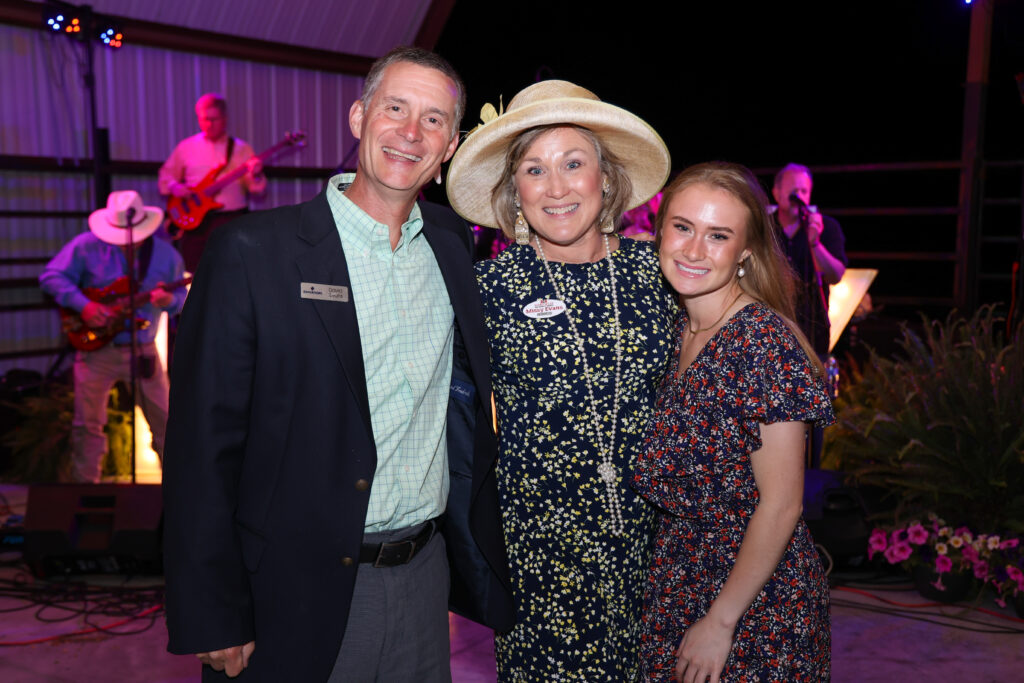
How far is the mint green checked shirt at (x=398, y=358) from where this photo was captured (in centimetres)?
185

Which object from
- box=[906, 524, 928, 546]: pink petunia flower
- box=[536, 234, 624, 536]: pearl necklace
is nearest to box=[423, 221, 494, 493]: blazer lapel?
box=[536, 234, 624, 536]: pearl necklace

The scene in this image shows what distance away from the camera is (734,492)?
197cm

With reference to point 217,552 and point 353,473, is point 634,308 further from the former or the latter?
point 217,552

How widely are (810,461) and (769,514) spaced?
12.0 feet

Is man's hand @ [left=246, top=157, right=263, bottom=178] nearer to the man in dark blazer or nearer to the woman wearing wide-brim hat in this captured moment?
the woman wearing wide-brim hat

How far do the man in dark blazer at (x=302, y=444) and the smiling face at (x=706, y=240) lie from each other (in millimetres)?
536

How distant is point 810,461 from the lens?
5.30 metres

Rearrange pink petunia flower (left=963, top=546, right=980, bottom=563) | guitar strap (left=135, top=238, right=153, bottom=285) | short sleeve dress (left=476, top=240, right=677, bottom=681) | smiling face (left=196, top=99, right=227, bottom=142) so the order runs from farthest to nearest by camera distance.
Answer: smiling face (left=196, top=99, right=227, bottom=142), guitar strap (left=135, top=238, right=153, bottom=285), pink petunia flower (left=963, top=546, right=980, bottom=563), short sleeve dress (left=476, top=240, right=677, bottom=681)

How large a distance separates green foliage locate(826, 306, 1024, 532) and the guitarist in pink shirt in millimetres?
5602

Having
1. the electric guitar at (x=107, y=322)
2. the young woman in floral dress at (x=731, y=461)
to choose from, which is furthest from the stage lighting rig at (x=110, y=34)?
the young woman in floral dress at (x=731, y=461)

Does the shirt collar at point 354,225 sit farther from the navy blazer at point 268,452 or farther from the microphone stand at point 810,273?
the microphone stand at point 810,273

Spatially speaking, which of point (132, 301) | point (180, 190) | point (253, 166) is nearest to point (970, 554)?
point (132, 301)

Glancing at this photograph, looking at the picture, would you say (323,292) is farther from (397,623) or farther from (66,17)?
(66,17)

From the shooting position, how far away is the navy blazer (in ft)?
5.39
